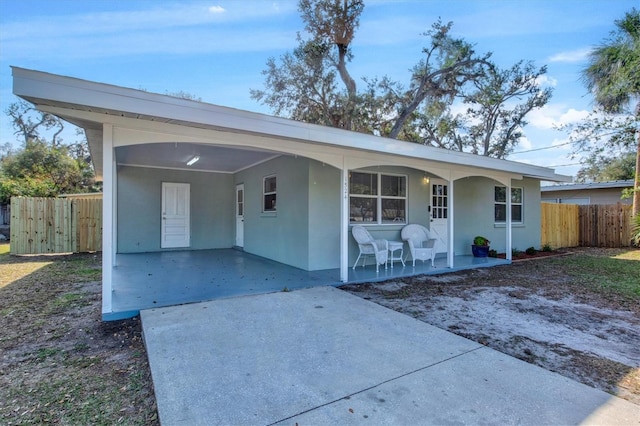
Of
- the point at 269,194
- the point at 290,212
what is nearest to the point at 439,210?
the point at 290,212

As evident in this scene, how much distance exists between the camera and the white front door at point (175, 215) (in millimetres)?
9742

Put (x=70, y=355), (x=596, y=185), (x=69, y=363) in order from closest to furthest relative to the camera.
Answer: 1. (x=69, y=363)
2. (x=70, y=355)
3. (x=596, y=185)

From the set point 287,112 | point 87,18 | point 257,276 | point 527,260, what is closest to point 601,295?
point 527,260

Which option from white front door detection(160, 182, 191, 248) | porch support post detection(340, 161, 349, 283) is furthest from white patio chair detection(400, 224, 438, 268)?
white front door detection(160, 182, 191, 248)

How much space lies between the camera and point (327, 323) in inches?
146

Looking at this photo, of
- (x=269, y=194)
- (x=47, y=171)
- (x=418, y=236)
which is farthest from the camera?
(x=47, y=171)

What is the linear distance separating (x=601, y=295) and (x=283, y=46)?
14873 mm

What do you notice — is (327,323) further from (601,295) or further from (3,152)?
(3,152)

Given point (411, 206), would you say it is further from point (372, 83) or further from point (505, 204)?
point (372, 83)

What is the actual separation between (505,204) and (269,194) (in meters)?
7.32

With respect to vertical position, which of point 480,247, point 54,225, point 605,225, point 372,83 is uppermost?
point 372,83

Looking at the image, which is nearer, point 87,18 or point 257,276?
point 257,276

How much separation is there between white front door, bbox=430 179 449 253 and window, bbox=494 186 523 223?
2.22 metres

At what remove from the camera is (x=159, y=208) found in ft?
31.6
